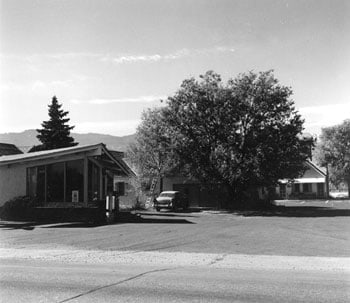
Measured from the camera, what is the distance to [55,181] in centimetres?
2564

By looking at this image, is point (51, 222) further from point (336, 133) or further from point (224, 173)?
point (336, 133)

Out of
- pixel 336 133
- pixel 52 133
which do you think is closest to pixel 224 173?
pixel 52 133

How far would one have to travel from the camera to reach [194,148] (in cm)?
3712

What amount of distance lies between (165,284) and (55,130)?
44.0 meters

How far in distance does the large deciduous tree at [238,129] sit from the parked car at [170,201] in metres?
2.60

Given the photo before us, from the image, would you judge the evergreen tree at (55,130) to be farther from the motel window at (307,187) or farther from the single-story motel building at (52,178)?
the motel window at (307,187)

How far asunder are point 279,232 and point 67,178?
12.3 meters

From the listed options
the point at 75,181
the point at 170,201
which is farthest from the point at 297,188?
the point at 75,181

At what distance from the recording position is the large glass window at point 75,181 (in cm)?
2551

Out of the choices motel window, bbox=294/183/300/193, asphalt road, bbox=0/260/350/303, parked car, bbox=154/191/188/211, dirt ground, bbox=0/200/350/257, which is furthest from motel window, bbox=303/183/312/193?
asphalt road, bbox=0/260/350/303

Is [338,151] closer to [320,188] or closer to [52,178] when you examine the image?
[320,188]

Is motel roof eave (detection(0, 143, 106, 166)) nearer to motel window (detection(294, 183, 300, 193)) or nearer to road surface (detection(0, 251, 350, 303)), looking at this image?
road surface (detection(0, 251, 350, 303))

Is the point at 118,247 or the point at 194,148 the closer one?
the point at 118,247

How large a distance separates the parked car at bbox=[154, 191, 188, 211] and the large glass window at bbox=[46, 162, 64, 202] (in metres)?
11.1
